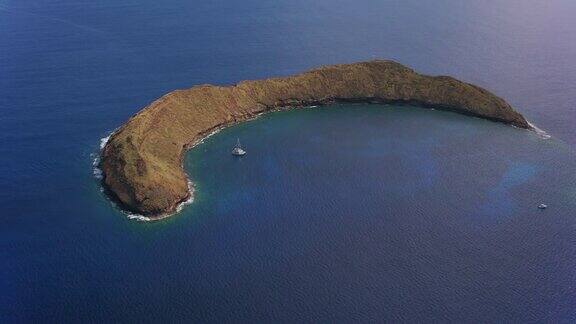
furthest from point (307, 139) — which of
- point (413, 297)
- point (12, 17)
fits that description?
point (12, 17)

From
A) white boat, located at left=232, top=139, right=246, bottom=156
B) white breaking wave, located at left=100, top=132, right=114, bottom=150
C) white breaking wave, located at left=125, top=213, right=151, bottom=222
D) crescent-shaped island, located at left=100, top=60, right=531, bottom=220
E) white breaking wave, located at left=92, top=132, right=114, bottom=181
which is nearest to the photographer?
white breaking wave, located at left=125, top=213, right=151, bottom=222

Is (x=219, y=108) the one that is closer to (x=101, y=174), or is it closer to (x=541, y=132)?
(x=101, y=174)

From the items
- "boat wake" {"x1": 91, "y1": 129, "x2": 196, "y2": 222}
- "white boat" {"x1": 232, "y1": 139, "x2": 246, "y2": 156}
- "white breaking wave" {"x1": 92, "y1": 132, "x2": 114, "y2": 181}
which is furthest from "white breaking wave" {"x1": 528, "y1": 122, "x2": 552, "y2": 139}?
"white breaking wave" {"x1": 92, "y1": 132, "x2": 114, "y2": 181}

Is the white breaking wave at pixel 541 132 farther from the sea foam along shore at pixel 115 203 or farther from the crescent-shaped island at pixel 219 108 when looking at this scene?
the sea foam along shore at pixel 115 203

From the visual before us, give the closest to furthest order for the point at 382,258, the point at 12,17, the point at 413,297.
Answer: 1. the point at 413,297
2. the point at 382,258
3. the point at 12,17

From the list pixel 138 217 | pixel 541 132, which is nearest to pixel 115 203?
pixel 138 217

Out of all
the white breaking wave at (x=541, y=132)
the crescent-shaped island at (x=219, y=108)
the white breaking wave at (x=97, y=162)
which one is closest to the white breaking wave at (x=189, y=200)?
the crescent-shaped island at (x=219, y=108)

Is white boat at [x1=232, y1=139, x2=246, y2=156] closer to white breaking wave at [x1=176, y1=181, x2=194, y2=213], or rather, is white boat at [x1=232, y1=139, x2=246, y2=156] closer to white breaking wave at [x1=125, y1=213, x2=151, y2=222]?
white breaking wave at [x1=176, y1=181, x2=194, y2=213]

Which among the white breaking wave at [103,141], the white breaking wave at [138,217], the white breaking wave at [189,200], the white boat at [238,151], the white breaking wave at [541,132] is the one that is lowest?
the white breaking wave at [138,217]

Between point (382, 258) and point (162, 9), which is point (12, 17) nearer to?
point (162, 9)
